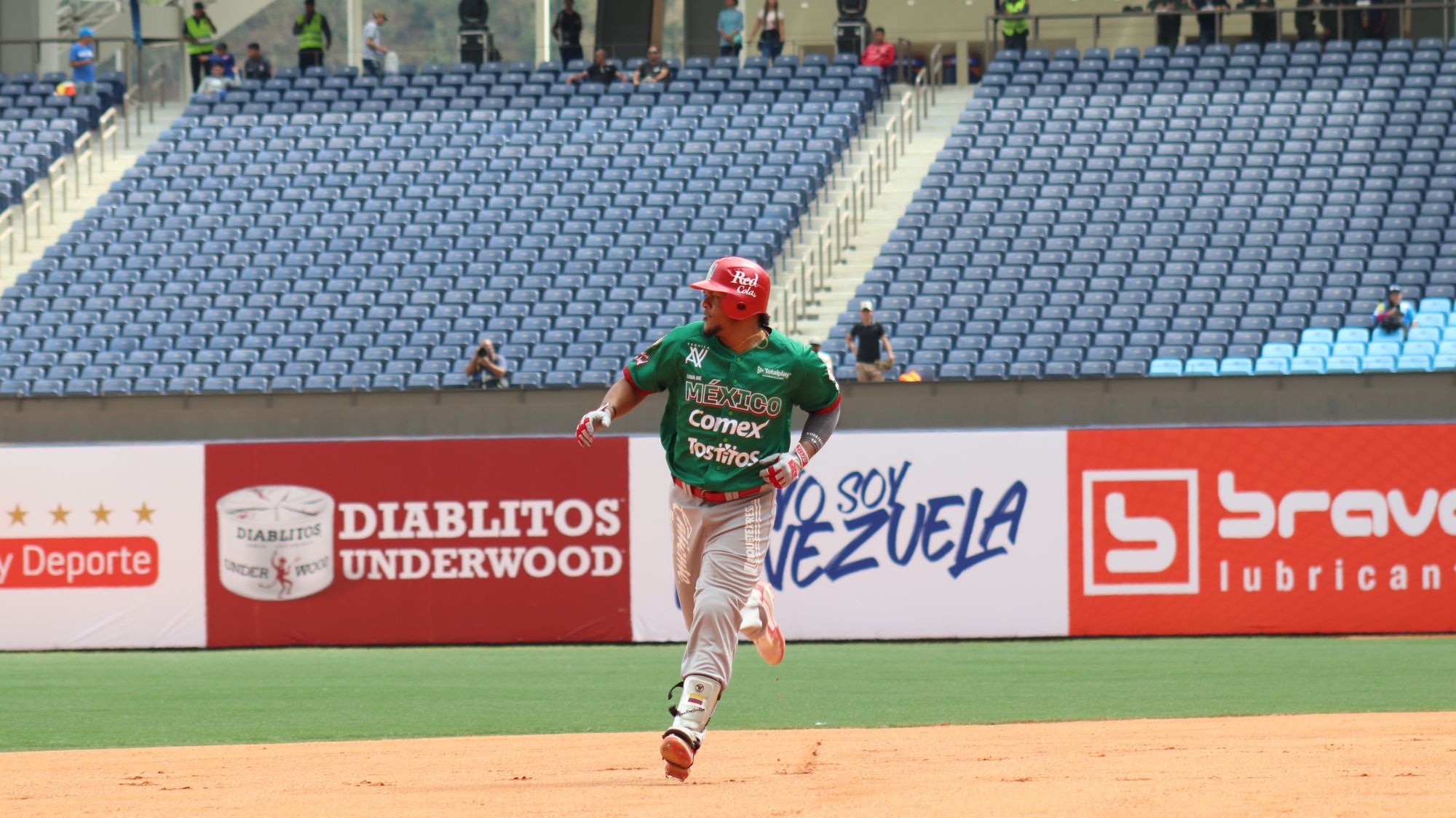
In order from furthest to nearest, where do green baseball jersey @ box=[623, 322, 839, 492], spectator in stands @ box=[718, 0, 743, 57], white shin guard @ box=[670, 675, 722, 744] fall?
spectator in stands @ box=[718, 0, 743, 57], green baseball jersey @ box=[623, 322, 839, 492], white shin guard @ box=[670, 675, 722, 744]

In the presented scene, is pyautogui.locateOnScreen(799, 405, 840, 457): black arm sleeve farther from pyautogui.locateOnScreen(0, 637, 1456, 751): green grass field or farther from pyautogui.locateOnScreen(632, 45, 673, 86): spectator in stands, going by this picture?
pyautogui.locateOnScreen(632, 45, 673, 86): spectator in stands

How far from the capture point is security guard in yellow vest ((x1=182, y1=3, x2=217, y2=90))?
97.4 feet

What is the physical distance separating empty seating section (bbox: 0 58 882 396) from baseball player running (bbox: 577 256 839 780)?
12.8 metres

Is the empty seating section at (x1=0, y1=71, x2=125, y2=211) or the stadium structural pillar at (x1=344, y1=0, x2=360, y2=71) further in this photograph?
the stadium structural pillar at (x1=344, y1=0, x2=360, y2=71)

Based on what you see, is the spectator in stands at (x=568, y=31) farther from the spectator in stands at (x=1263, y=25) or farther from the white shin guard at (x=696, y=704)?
the white shin guard at (x=696, y=704)

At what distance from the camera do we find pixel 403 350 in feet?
71.4

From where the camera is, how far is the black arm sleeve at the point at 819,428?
7.55 meters

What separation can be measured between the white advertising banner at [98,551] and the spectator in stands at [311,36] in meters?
15.7

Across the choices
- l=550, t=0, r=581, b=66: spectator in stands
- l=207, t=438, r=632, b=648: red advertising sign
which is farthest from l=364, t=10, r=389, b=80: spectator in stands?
l=207, t=438, r=632, b=648: red advertising sign

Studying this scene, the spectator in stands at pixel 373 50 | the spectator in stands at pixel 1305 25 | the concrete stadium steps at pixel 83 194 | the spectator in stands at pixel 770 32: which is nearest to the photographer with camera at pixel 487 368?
the concrete stadium steps at pixel 83 194

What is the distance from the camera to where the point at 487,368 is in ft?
64.5

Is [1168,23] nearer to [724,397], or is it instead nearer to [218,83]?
[218,83]

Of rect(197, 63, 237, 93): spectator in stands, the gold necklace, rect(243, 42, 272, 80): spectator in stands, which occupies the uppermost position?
rect(243, 42, 272, 80): spectator in stands

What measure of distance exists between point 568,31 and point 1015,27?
696 centimetres
